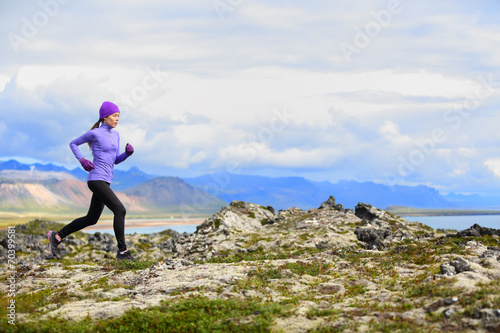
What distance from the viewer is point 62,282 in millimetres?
24891

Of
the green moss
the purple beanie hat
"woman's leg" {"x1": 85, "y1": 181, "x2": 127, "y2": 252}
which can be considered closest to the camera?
the green moss

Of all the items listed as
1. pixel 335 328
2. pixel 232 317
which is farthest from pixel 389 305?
pixel 232 317

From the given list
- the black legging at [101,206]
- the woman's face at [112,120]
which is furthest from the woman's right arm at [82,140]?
the black legging at [101,206]

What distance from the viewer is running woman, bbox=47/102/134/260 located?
73.0 feet

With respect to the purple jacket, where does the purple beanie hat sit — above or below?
above

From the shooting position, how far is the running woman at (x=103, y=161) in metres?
22.2

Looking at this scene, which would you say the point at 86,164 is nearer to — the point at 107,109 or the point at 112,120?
the point at 112,120

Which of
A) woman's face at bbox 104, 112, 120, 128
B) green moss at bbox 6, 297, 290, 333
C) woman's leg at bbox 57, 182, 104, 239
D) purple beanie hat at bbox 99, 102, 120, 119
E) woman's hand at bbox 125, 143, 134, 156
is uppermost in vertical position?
purple beanie hat at bbox 99, 102, 120, 119

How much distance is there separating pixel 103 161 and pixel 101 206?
2.22m

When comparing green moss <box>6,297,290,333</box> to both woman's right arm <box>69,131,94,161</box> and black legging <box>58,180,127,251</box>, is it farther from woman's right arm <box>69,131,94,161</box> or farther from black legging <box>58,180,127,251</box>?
woman's right arm <box>69,131,94,161</box>

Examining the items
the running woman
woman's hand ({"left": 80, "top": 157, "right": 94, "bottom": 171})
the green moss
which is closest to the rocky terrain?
the green moss

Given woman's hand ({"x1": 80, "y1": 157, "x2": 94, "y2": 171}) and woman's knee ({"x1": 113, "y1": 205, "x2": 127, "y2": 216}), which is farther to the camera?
woman's knee ({"x1": 113, "y1": 205, "x2": 127, "y2": 216})

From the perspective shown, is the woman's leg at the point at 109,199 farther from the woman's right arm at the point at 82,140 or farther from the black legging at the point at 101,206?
the woman's right arm at the point at 82,140

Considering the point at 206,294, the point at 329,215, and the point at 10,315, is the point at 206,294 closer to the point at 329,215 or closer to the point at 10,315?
the point at 10,315
